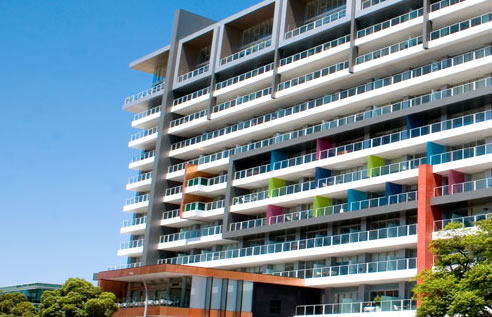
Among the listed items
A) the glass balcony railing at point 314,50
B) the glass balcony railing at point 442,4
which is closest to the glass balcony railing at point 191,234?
the glass balcony railing at point 314,50

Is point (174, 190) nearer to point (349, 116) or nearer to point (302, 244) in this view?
point (302, 244)

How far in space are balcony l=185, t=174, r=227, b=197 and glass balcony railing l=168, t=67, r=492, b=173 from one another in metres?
2.46

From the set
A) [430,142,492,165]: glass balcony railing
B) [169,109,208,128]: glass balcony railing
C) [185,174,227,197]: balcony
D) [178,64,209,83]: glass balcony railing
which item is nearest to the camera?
[430,142,492,165]: glass balcony railing

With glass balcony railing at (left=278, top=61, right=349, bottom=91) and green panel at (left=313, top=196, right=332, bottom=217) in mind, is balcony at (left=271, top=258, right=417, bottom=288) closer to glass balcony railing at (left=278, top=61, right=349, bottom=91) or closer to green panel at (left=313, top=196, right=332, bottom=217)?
green panel at (left=313, top=196, right=332, bottom=217)

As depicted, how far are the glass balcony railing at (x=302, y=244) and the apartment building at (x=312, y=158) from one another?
0.50 feet

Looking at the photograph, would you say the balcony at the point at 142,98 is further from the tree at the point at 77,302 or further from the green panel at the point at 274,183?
the tree at the point at 77,302

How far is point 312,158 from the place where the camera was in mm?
70375

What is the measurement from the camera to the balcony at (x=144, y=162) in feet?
292

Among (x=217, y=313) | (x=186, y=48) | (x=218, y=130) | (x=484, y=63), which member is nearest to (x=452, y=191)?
(x=484, y=63)

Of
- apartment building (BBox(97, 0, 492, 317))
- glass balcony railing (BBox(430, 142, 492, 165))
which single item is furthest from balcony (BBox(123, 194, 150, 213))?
glass balcony railing (BBox(430, 142, 492, 165))

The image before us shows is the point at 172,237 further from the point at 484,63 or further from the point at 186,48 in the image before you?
the point at 484,63

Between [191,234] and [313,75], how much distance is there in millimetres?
21655

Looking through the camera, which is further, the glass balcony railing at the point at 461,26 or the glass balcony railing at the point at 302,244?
the glass balcony railing at the point at 302,244

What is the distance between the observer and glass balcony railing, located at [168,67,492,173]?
59562 millimetres
